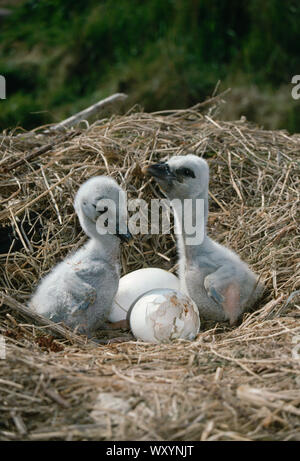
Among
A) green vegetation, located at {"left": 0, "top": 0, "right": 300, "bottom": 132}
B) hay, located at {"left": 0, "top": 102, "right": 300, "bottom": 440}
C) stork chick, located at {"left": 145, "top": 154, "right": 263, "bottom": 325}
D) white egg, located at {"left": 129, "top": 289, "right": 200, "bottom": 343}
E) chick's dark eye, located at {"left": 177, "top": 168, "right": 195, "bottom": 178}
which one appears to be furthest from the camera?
green vegetation, located at {"left": 0, "top": 0, "right": 300, "bottom": 132}

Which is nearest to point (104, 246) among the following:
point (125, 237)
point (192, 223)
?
point (125, 237)

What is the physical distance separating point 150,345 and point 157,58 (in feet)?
18.9

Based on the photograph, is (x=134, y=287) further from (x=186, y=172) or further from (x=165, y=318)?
(x=186, y=172)

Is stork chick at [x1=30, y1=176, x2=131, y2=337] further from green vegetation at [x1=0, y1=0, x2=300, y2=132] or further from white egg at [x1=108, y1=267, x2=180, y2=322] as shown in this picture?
green vegetation at [x1=0, y1=0, x2=300, y2=132]

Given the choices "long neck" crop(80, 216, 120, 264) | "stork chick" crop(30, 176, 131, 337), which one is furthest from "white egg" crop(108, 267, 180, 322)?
"long neck" crop(80, 216, 120, 264)

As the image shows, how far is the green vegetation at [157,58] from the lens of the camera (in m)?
8.53

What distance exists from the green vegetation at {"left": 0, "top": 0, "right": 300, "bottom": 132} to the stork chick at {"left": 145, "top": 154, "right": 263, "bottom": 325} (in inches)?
154

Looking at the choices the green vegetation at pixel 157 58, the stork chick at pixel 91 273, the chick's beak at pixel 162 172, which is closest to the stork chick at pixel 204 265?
the chick's beak at pixel 162 172

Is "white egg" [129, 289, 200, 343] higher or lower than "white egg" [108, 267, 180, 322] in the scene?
lower

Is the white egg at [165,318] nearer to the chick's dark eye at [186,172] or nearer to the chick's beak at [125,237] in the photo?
the chick's beak at [125,237]

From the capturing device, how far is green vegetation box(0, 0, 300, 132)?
8531mm

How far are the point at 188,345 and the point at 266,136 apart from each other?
259 cm

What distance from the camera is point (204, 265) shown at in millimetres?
4469

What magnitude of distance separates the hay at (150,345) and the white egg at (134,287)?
1.26 feet
